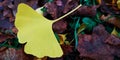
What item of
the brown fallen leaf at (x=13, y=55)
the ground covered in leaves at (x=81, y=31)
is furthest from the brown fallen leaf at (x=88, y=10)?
the brown fallen leaf at (x=13, y=55)

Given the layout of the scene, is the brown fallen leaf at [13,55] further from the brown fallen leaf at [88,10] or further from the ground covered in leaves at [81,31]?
the brown fallen leaf at [88,10]

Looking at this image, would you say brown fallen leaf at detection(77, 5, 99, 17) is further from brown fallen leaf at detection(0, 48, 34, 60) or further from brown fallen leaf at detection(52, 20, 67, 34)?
brown fallen leaf at detection(0, 48, 34, 60)

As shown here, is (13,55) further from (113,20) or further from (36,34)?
(113,20)

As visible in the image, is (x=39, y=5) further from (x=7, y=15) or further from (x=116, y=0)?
(x=116, y=0)

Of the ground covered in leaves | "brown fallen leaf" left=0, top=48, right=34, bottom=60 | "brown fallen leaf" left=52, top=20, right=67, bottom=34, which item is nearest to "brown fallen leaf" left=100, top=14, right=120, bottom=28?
the ground covered in leaves

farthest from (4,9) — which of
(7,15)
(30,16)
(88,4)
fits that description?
(88,4)

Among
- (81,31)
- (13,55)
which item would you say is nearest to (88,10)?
(81,31)

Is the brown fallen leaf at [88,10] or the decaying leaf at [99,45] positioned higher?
the brown fallen leaf at [88,10]
